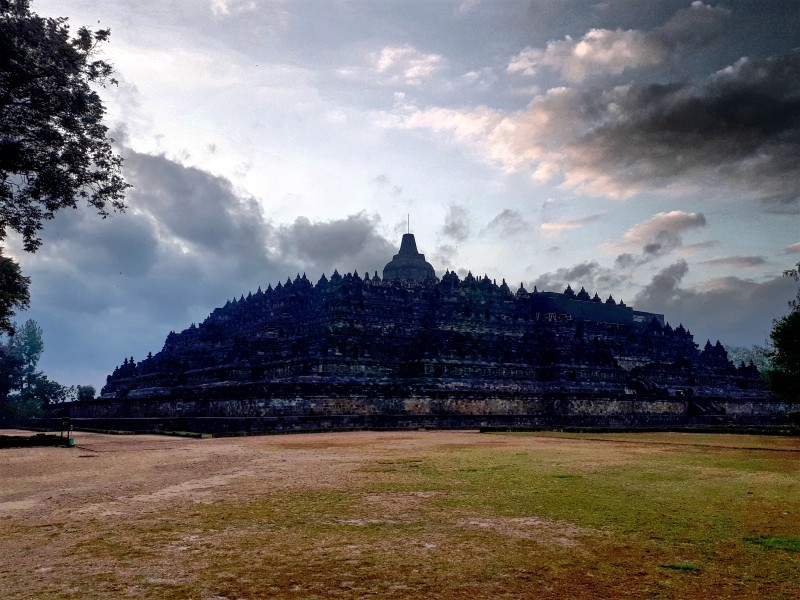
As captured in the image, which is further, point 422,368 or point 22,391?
point 22,391

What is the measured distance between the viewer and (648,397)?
1885 inches

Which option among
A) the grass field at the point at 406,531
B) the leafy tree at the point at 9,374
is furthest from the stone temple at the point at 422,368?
the grass field at the point at 406,531

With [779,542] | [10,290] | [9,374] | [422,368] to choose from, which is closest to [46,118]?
[10,290]

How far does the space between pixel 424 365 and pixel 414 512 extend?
123 feet

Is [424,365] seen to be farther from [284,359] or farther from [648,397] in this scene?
[648,397]

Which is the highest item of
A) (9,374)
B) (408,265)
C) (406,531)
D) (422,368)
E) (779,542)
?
(408,265)

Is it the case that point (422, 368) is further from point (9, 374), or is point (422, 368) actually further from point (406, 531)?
point (9, 374)

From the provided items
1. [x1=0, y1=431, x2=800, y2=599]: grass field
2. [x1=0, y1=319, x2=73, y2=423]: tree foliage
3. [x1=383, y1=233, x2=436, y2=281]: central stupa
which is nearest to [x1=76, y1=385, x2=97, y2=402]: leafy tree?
[x1=0, y1=319, x2=73, y2=423]: tree foliage

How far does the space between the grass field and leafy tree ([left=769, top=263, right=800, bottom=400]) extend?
21.6m

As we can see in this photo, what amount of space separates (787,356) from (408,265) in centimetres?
4524

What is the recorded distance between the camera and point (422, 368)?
4669cm

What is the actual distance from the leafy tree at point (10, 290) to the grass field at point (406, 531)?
49.0 ft

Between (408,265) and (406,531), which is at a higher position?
(408,265)

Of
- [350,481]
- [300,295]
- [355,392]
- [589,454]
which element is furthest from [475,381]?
[350,481]
